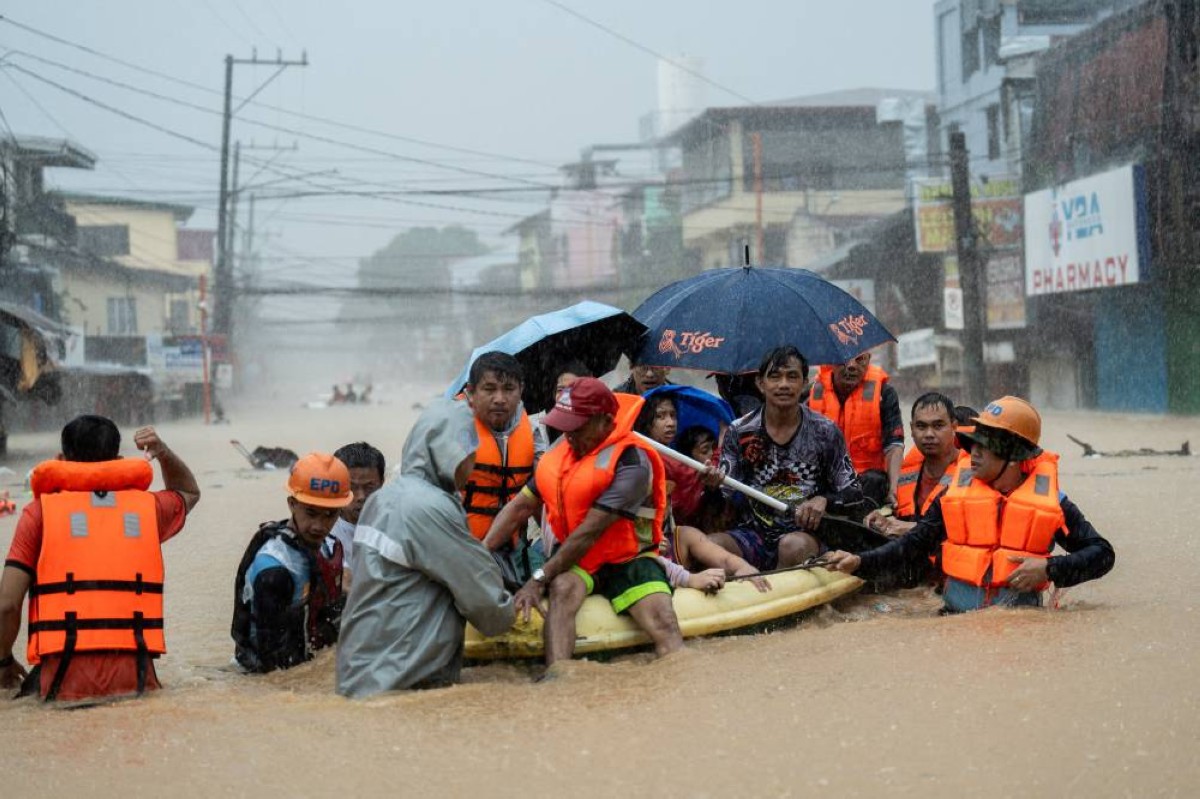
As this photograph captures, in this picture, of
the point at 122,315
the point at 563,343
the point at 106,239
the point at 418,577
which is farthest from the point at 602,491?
the point at 122,315

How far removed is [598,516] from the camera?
6.11 metres

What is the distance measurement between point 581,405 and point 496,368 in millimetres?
662

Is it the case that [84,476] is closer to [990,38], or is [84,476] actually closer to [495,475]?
[495,475]

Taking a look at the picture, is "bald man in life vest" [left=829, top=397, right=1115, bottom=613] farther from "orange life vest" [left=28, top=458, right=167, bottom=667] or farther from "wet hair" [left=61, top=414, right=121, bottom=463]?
"wet hair" [left=61, top=414, right=121, bottom=463]

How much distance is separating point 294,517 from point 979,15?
37.1m

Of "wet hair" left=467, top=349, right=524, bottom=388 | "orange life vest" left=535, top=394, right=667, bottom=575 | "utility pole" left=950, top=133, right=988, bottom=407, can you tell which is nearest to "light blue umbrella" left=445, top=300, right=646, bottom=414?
"wet hair" left=467, top=349, right=524, bottom=388

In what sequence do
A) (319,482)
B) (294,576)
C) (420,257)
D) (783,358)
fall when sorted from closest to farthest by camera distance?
(319,482) < (294,576) < (783,358) < (420,257)

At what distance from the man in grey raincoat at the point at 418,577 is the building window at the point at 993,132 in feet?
114

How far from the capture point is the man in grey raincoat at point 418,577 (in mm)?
5449

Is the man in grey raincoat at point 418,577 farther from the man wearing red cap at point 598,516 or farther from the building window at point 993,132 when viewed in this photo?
→ the building window at point 993,132

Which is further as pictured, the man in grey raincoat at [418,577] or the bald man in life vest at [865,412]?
the bald man in life vest at [865,412]

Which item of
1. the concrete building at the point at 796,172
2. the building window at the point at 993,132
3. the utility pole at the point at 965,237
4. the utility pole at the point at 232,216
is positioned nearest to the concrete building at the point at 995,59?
the building window at the point at 993,132

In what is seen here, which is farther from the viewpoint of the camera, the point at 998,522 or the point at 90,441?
the point at 998,522

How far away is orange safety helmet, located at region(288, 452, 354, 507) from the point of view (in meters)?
6.11
